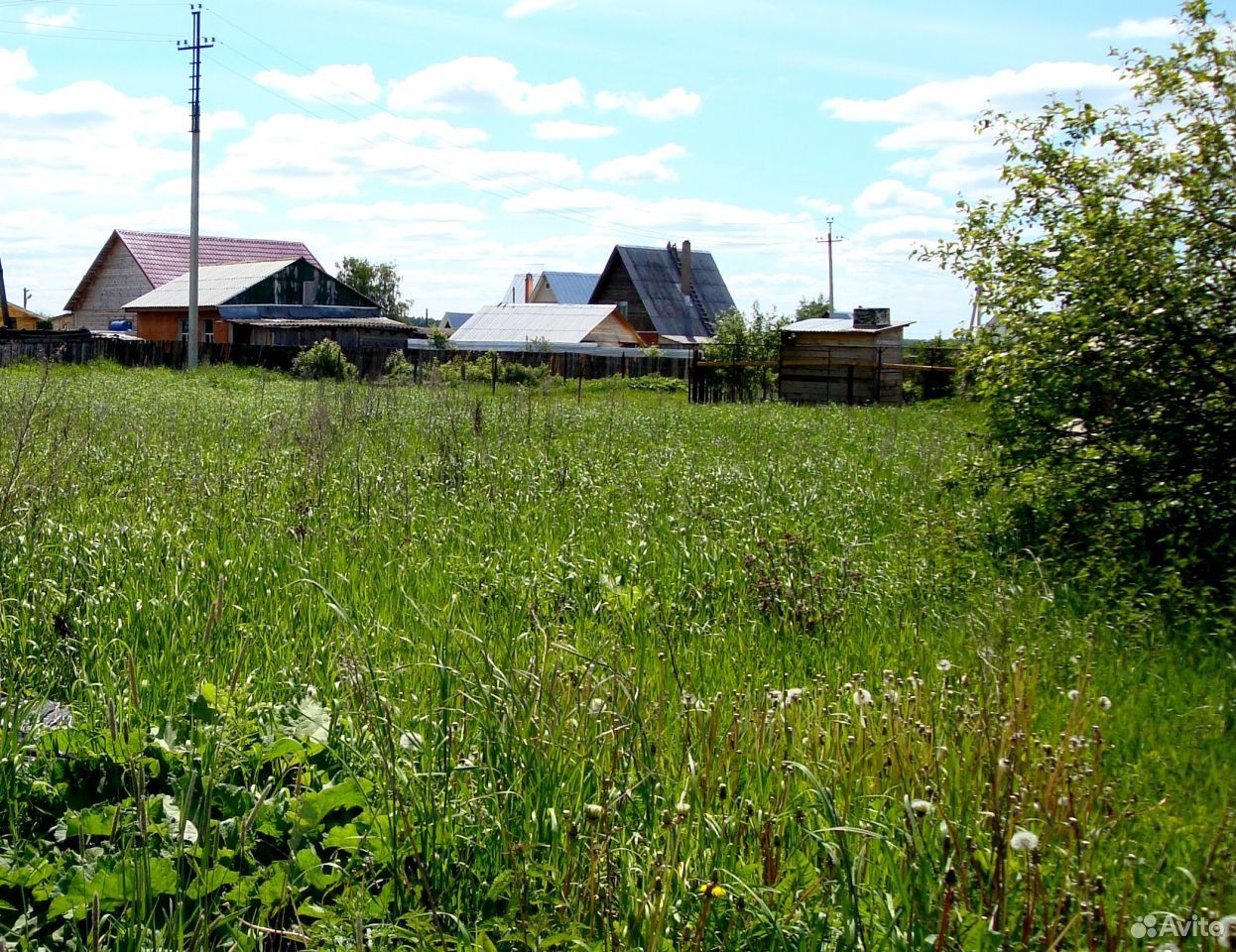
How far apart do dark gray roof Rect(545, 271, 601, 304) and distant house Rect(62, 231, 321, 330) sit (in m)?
14.9

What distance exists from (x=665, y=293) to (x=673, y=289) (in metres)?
1.01

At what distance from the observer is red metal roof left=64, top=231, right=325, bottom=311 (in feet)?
206

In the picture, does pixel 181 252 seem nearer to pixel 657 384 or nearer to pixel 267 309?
pixel 267 309

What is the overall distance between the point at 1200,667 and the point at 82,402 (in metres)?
14.3

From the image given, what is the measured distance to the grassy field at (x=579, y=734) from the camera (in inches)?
96.7

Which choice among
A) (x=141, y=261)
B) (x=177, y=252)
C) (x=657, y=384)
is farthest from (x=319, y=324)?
(x=177, y=252)

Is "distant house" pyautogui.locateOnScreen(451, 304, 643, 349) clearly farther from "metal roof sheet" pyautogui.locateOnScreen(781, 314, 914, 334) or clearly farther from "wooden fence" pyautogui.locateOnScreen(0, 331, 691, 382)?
"metal roof sheet" pyautogui.locateOnScreen(781, 314, 914, 334)

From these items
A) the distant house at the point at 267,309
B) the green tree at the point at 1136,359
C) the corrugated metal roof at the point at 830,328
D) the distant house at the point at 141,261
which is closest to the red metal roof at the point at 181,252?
the distant house at the point at 141,261

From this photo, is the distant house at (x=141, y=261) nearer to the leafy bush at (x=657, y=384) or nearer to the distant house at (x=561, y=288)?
the distant house at (x=561, y=288)

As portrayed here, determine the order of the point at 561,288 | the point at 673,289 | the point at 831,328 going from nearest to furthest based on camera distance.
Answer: the point at 831,328 → the point at 673,289 → the point at 561,288

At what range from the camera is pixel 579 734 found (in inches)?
125

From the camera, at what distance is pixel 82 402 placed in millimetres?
15398

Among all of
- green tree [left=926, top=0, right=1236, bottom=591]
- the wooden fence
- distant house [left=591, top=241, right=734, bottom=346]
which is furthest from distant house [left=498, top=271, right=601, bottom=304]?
green tree [left=926, top=0, right=1236, bottom=591]

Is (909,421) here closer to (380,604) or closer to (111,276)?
(380,604)
